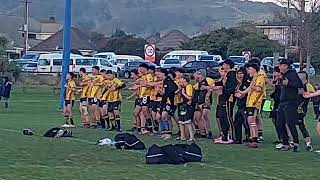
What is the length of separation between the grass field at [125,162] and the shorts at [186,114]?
2.03 ft

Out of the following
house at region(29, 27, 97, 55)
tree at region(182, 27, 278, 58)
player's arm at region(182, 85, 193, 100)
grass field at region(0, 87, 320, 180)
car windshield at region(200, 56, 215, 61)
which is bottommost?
grass field at region(0, 87, 320, 180)

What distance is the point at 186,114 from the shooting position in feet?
67.1

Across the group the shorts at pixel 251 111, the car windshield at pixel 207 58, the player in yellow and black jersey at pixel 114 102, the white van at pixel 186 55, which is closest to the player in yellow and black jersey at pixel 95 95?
the player in yellow and black jersey at pixel 114 102

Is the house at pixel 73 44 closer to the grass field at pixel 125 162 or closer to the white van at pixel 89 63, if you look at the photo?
the white van at pixel 89 63

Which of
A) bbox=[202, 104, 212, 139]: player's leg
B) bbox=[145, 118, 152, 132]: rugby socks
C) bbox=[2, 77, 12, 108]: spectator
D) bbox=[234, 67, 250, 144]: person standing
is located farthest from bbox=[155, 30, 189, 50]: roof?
bbox=[234, 67, 250, 144]: person standing

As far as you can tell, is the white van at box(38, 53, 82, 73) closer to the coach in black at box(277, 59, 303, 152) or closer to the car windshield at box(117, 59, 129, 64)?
the car windshield at box(117, 59, 129, 64)

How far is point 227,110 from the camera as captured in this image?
2011 centimetres

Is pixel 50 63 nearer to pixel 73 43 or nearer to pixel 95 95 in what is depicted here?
pixel 73 43

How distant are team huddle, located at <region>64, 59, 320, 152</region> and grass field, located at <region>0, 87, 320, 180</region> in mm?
539

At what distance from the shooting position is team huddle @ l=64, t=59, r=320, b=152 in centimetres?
1809

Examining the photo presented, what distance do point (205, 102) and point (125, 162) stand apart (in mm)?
6072

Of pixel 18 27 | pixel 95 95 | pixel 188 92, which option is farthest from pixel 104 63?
pixel 18 27

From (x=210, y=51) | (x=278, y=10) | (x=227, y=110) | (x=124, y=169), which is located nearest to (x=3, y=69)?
(x=278, y=10)

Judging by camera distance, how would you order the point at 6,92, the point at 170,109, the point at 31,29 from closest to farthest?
the point at 170,109 < the point at 6,92 < the point at 31,29
